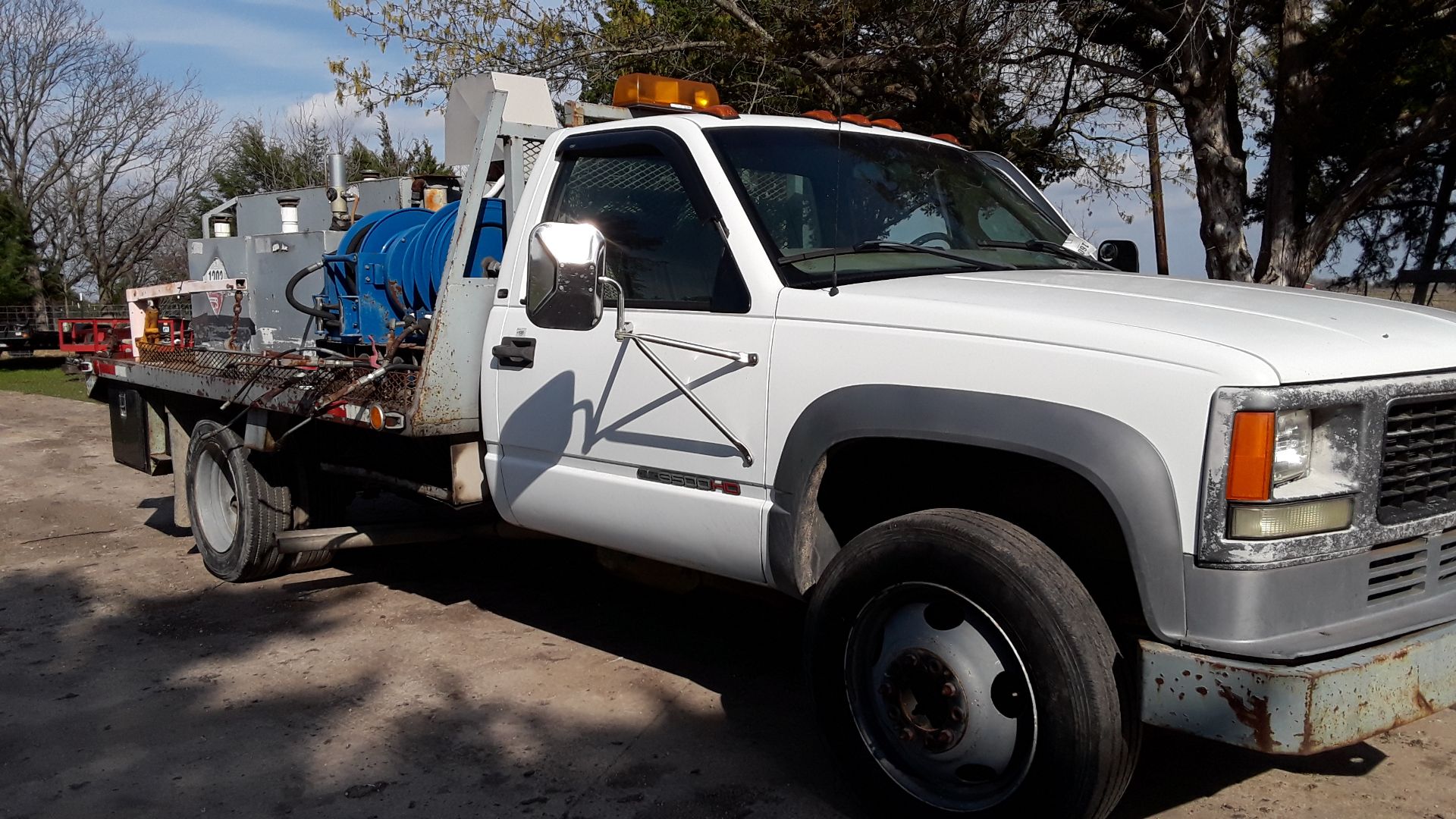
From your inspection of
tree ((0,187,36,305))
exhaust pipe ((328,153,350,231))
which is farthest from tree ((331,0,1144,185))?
tree ((0,187,36,305))

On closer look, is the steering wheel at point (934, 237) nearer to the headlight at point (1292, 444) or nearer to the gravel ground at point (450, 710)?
the gravel ground at point (450, 710)

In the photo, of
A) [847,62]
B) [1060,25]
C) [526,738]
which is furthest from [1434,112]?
[526,738]

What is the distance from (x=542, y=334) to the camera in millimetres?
4410

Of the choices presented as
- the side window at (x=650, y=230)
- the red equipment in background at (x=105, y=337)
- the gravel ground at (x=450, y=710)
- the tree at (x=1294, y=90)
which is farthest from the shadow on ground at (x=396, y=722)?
the tree at (x=1294, y=90)

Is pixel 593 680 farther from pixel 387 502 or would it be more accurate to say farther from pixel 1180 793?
pixel 387 502

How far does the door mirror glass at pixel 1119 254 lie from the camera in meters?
5.03

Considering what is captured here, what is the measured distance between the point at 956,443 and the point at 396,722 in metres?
2.46

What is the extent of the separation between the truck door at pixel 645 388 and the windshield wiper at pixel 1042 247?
96 centimetres

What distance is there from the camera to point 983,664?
10.5 feet

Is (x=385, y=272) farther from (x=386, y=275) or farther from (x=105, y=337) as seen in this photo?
(x=105, y=337)

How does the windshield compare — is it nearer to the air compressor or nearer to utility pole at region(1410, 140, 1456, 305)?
the air compressor

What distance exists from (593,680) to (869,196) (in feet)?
7.20

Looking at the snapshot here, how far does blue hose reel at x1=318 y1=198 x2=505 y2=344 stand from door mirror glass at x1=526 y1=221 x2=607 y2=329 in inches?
66.1

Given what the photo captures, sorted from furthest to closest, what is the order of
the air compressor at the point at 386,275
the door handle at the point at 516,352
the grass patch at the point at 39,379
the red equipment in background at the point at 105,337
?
the grass patch at the point at 39,379 < the red equipment in background at the point at 105,337 < the air compressor at the point at 386,275 < the door handle at the point at 516,352
